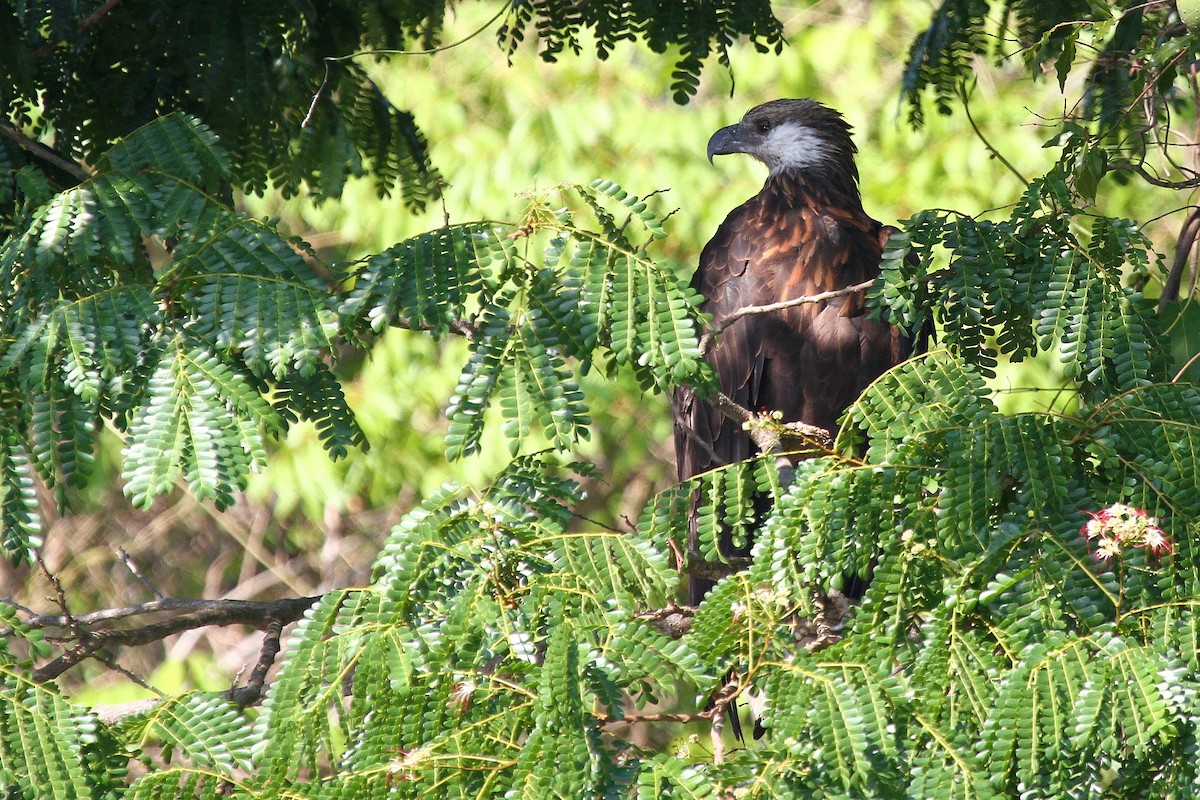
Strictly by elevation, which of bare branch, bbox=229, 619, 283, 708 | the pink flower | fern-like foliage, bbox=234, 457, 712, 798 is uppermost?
the pink flower

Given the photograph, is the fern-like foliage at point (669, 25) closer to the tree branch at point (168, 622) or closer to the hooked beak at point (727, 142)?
the hooked beak at point (727, 142)

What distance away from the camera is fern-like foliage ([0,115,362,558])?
6.22 ft

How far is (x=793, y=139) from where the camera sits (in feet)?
13.9

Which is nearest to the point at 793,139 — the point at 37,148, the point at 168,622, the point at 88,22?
the point at 88,22

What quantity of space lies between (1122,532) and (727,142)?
285 centimetres

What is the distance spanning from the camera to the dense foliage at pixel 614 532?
5.44 feet

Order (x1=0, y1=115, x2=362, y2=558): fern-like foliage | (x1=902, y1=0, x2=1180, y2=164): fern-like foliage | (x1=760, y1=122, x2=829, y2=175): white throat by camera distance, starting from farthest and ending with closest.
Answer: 1. (x1=760, y1=122, x2=829, y2=175): white throat
2. (x1=902, y1=0, x2=1180, y2=164): fern-like foliage
3. (x1=0, y1=115, x2=362, y2=558): fern-like foliage

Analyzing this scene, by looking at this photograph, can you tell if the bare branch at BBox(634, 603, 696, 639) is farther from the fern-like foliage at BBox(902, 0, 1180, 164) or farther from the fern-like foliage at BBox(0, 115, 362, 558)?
the fern-like foliage at BBox(902, 0, 1180, 164)

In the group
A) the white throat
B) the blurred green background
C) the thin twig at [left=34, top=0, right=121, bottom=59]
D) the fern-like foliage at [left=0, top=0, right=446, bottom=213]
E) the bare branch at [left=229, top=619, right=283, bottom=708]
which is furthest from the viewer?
the blurred green background

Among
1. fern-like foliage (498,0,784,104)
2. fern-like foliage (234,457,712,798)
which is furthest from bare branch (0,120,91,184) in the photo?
fern-like foliage (234,457,712,798)

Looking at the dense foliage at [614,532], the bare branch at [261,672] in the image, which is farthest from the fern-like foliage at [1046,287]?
the bare branch at [261,672]

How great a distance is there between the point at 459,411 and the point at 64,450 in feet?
2.30

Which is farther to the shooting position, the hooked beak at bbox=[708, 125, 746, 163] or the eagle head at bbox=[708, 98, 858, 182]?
the hooked beak at bbox=[708, 125, 746, 163]

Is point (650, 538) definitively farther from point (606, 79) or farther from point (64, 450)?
point (606, 79)
